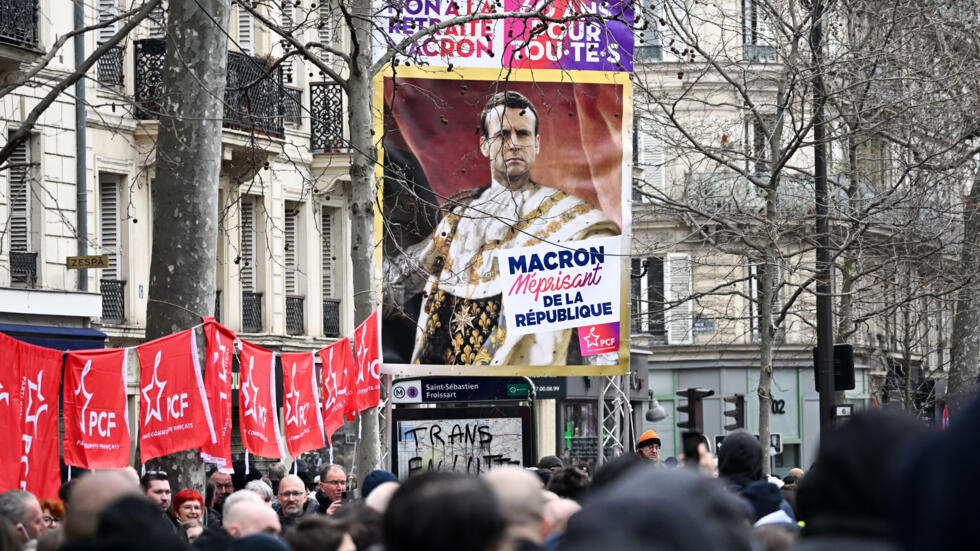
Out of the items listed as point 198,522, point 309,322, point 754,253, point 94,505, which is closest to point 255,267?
point 309,322

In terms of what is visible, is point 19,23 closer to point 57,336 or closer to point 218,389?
point 57,336

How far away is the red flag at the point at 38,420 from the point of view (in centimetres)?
1172

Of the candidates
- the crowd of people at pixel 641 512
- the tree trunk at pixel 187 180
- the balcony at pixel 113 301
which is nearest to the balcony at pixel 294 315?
the balcony at pixel 113 301

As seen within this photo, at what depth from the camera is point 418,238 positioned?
18.4m

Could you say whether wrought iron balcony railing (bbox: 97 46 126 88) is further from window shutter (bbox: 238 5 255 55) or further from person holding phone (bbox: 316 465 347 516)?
person holding phone (bbox: 316 465 347 516)

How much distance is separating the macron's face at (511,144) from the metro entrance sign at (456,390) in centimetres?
347

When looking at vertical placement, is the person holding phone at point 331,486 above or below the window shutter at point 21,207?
below

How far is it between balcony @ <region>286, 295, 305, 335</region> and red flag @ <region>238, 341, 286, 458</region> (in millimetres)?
16364

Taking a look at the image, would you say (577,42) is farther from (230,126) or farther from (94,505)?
(94,505)

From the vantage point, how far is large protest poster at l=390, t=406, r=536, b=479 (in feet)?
62.1

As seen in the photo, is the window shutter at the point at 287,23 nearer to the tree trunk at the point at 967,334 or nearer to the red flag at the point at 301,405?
the red flag at the point at 301,405

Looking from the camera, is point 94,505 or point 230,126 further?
point 230,126

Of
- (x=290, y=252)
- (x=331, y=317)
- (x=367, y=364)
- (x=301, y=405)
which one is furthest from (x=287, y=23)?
(x=301, y=405)

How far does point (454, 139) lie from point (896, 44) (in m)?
9.04
